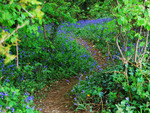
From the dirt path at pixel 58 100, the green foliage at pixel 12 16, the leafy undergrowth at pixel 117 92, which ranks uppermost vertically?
the green foliage at pixel 12 16

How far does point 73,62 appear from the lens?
240 inches

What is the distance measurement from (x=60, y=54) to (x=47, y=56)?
1.56 feet

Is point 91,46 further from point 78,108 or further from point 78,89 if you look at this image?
point 78,108

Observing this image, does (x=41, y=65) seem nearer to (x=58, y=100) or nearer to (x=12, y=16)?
(x=58, y=100)

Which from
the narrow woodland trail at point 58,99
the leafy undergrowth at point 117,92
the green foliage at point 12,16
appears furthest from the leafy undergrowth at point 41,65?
the green foliage at point 12,16

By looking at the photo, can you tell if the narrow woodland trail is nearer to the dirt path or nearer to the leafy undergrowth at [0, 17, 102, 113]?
the dirt path

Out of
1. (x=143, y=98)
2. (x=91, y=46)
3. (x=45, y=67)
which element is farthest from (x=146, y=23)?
(x=91, y=46)

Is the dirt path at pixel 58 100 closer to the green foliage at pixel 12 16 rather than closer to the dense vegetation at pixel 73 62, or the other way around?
the dense vegetation at pixel 73 62

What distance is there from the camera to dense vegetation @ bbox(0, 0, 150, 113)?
9.49 ft

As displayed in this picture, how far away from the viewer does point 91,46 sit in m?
8.27

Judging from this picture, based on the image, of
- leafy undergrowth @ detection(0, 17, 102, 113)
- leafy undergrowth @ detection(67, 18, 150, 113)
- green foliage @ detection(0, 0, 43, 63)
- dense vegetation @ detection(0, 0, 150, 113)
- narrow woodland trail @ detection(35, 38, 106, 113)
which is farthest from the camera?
leafy undergrowth @ detection(0, 17, 102, 113)

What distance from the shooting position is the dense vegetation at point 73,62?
2.89 metres

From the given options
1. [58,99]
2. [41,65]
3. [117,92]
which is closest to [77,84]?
[58,99]

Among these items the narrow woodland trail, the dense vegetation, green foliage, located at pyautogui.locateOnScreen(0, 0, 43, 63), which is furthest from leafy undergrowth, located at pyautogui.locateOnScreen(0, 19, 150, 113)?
green foliage, located at pyautogui.locateOnScreen(0, 0, 43, 63)
